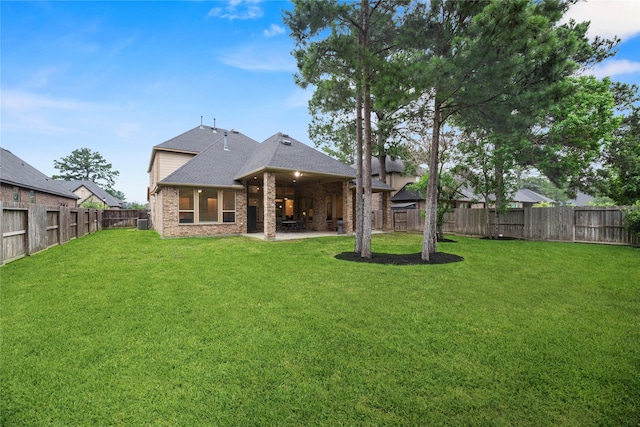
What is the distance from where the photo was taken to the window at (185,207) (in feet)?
45.6

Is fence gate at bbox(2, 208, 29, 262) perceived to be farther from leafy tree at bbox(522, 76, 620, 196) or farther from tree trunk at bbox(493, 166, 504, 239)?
leafy tree at bbox(522, 76, 620, 196)

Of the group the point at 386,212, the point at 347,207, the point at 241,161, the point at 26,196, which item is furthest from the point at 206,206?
the point at 26,196

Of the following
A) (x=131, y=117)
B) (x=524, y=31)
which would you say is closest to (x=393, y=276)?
(x=524, y=31)

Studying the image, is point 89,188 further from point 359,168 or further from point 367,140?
point 367,140

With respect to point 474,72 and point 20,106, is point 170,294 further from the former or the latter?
point 20,106

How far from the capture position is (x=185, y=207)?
14.1 meters

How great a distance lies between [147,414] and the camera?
2.00m

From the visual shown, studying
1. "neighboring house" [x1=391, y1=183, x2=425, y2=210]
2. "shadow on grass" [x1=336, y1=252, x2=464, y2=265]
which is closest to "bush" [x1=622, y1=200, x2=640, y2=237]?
"shadow on grass" [x1=336, y1=252, x2=464, y2=265]

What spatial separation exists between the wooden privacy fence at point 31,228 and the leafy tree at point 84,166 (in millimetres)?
57963

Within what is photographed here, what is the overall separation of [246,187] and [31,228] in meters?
8.73

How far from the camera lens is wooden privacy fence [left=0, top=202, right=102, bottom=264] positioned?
23.8 ft

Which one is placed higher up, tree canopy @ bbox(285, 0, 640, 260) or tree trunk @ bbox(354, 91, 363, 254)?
tree canopy @ bbox(285, 0, 640, 260)

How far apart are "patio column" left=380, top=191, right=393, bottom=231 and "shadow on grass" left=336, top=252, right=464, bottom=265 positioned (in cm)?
912

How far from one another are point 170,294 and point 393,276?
15.7 feet
